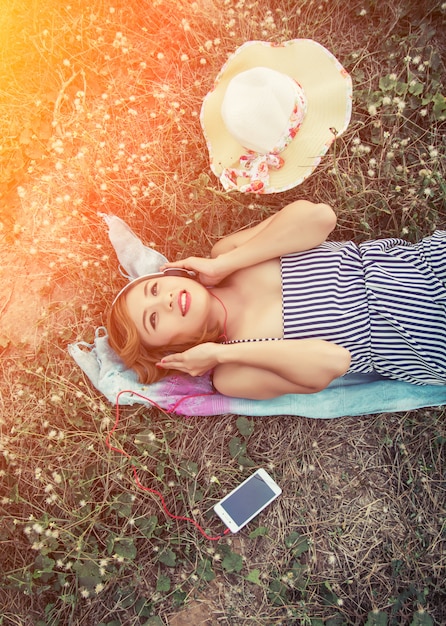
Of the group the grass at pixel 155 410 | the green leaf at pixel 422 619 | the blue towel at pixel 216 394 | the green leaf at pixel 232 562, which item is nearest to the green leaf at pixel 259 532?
the grass at pixel 155 410

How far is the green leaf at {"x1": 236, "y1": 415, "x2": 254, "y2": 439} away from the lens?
372 cm

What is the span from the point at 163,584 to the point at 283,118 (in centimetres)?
370

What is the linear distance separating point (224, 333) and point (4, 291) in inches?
89.1

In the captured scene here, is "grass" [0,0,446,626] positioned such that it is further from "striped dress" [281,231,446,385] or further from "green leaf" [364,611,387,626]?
"striped dress" [281,231,446,385]

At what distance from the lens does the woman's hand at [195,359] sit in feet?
10.7

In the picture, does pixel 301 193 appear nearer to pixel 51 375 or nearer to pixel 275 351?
pixel 275 351

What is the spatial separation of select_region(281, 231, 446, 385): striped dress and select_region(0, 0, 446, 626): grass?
0.45 metres

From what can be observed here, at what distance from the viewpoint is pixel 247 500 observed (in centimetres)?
360

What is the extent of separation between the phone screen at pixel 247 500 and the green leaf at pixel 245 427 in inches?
14.8

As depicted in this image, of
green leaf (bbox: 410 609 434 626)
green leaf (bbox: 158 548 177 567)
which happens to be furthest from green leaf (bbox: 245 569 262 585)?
green leaf (bbox: 410 609 434 626)

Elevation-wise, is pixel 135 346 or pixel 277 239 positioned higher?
pixel 277 239

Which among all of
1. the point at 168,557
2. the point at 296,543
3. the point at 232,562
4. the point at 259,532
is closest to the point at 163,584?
the point at 168,557

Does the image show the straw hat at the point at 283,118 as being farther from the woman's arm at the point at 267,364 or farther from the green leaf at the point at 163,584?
the green leaf at the point at 163,584

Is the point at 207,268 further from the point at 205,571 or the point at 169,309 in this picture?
the point at 205,571
